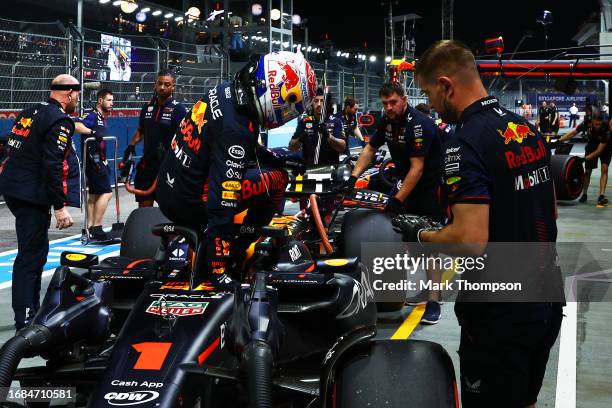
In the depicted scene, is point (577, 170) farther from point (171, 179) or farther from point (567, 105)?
point (567, 105)

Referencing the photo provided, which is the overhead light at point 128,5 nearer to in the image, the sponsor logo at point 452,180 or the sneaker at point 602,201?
the sneaker at point 602,201

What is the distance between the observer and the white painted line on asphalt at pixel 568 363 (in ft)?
16.0

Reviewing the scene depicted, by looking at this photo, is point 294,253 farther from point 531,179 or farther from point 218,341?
point 531,179

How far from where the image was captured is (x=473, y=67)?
10.4 feet

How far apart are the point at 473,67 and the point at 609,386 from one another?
113 inches

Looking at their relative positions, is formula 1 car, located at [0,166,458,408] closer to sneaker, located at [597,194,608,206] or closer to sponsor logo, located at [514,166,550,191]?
sponsor logo, located at [514,166,550,191]

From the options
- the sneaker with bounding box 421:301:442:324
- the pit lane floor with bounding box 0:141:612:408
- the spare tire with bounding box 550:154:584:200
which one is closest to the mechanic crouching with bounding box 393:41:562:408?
the pit lane floor with bounding box 0:141:612:408

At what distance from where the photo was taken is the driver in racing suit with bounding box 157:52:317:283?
12.9 feet

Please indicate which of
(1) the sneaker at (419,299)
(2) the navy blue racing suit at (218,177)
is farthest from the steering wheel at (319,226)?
(2) the navy blue racing suit at (218,177)

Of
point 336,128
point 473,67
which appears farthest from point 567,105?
point 473,67

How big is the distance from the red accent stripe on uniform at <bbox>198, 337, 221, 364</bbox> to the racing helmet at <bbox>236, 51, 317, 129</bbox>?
4.21 feet

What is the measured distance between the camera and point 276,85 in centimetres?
425

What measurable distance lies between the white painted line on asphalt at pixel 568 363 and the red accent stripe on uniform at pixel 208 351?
2.09 metres

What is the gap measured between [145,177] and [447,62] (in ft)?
21.0
